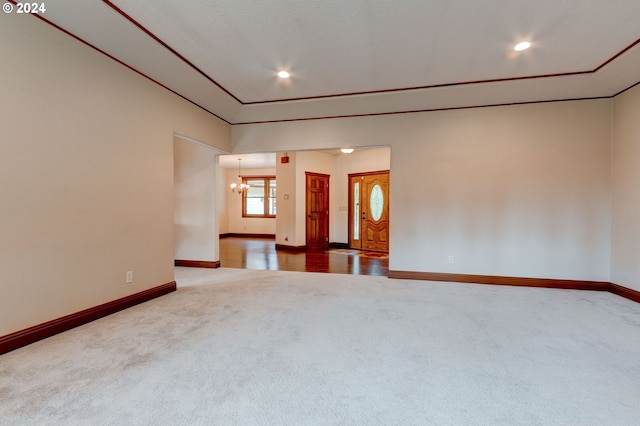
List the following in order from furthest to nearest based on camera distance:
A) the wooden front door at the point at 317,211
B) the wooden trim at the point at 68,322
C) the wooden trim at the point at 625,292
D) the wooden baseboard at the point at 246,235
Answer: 1. the wooden baseboard at the point at 246,235
2. the wooden front door at the point at 317,211
3. the wooden trim at the point at 625,292
4. the wooden trim at the point at 68,322

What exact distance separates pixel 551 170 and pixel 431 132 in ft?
6.08

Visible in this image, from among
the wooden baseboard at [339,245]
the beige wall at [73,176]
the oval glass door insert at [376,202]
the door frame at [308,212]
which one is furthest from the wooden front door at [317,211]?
the beige wall at [73,176]

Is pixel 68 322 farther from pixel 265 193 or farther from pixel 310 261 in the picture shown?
pixel 265 193

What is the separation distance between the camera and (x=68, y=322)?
8.93ft

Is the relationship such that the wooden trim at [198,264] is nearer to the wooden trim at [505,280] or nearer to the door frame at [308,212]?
the door frame at [308,212]

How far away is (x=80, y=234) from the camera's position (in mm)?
2865

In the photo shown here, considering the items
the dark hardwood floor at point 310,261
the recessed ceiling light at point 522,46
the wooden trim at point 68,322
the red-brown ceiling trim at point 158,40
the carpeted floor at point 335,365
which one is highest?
the recessed ceiling light at point 522,46

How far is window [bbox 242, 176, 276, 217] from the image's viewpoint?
11773mm

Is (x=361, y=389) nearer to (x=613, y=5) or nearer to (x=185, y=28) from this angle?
(x=185, y=28)

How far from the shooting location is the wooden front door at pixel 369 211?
8.03m

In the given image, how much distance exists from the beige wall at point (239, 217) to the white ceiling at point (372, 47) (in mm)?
7383

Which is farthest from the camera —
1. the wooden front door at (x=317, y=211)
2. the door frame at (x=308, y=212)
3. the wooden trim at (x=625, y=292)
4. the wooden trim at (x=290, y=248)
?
the wooden front door at (x=317, y=211)

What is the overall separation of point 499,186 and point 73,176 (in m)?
5.51

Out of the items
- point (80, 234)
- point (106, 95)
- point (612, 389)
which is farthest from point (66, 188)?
point (612, 389)
